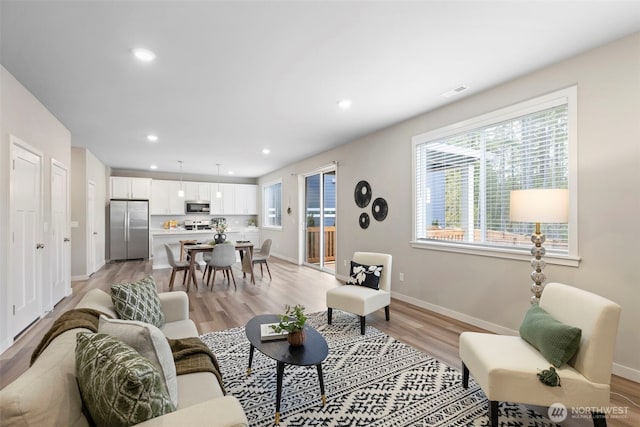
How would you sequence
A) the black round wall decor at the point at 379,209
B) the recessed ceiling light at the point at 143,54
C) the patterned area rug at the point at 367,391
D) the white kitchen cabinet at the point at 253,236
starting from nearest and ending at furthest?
the patterned area rug at the point at 367,391 → the recessed ceiling light at the point at 143,54 → the black round wall decor at the point at 379,209 → the white kitchen cabinet at the point at 253,236

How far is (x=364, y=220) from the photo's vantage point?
16.8 ft

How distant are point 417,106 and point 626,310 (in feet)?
9.02

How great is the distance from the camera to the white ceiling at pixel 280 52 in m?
2.00

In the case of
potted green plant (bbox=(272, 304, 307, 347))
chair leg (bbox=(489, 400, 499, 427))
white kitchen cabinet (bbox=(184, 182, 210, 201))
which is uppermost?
white kitchen cabinet (bbox=(184, 182, 210, 201))

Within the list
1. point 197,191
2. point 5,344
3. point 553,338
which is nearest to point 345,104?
point 553,338

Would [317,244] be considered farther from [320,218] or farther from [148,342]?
[148,342]

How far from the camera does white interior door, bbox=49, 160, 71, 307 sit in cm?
407

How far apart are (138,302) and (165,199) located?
7672 mm

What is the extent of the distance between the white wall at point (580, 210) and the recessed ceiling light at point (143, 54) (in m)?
3.15

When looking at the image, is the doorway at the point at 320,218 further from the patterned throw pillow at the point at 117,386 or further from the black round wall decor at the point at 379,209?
the patterned throw pillow at the point at 117,386

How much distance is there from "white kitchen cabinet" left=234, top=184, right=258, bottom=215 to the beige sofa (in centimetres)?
869

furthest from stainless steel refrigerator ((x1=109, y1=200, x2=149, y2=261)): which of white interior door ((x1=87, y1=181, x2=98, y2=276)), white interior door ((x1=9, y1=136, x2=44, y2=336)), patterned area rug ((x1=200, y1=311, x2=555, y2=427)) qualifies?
patterned area rug ((x1=200, y1=311, x2=555, y2=427))

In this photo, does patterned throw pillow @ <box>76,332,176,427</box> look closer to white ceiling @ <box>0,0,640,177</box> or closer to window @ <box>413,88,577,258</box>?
white ceiling @ <box>0,0,640,177</box>

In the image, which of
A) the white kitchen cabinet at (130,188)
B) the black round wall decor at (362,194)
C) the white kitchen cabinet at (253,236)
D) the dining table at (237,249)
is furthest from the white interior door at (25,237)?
the white kitchen cabinet at (253,236)
